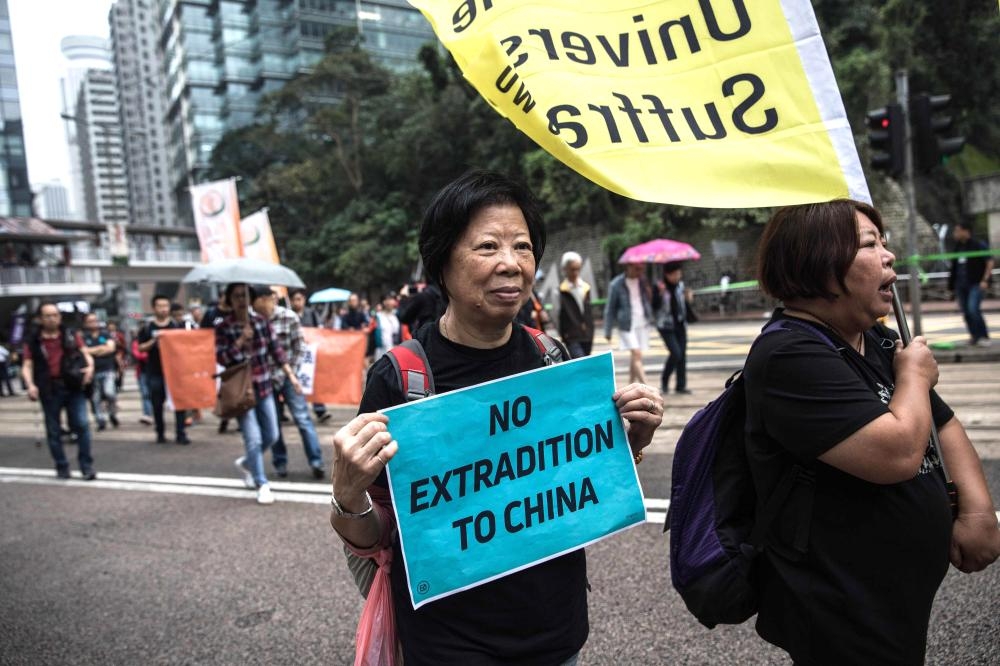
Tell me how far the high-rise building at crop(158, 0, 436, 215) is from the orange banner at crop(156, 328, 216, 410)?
68691 millimetres

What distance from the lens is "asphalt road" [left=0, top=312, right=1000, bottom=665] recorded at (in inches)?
120

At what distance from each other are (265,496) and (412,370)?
14.9 ft

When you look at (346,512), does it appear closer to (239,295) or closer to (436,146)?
(239,295)

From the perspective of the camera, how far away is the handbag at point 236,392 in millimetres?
5887

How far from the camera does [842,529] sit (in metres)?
1.50

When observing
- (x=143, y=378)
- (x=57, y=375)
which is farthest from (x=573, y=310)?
(x=143, y=378)

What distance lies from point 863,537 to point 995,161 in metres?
41.5

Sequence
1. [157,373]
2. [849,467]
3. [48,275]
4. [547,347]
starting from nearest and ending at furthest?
[849,467] < [547,347] < [157,373] < [48,275]

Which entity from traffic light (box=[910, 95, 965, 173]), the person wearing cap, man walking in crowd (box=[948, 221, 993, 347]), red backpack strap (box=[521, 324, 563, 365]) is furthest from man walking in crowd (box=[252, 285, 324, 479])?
man walking in crowd (box=[948, 221, 993, 347])

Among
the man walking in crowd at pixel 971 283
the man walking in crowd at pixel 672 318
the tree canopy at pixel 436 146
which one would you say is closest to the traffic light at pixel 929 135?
the man walking in crowd at pixel 971 283

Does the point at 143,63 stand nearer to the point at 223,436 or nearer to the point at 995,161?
the point at 995,161

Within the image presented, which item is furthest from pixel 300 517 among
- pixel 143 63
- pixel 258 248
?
pixel 143 63

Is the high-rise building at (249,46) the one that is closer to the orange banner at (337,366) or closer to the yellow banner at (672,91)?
the orange banner at (337,366)

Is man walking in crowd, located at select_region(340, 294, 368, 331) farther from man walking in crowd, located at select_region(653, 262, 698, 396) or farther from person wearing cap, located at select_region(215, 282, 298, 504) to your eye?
person wearing cap, located at select_region(215, 282, 298, 504)
